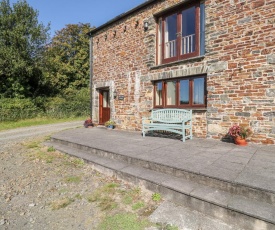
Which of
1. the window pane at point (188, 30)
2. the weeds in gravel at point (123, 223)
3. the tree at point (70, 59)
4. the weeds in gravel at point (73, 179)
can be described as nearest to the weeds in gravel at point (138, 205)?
the weeds in gravel at point (123, 223)

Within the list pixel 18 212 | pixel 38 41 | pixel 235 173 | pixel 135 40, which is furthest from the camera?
pixel 38 41

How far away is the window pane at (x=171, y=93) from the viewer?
270 inches

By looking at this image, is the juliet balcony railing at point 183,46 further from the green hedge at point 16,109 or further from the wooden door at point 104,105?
the green hedge at point 16,109

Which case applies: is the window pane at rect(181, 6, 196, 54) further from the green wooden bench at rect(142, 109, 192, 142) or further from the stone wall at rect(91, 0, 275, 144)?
the green wooden bench at rect(142, 109, 192, 142)

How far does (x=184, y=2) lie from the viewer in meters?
6.36

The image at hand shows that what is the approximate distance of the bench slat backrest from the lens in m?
6.05

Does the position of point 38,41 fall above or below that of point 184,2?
above

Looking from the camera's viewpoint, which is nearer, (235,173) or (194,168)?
(235,173)

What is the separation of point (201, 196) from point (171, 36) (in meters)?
6.23

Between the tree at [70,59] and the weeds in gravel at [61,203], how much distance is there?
22.0m

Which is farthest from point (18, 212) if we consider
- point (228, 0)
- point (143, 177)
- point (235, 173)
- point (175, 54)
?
point (228, 0)

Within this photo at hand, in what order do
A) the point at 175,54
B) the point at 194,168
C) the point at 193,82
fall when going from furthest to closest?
the point at 175,54, the point at 193,82, the point at 194,168

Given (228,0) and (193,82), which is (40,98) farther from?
(228,0)

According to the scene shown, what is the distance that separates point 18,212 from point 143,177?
2041mm
